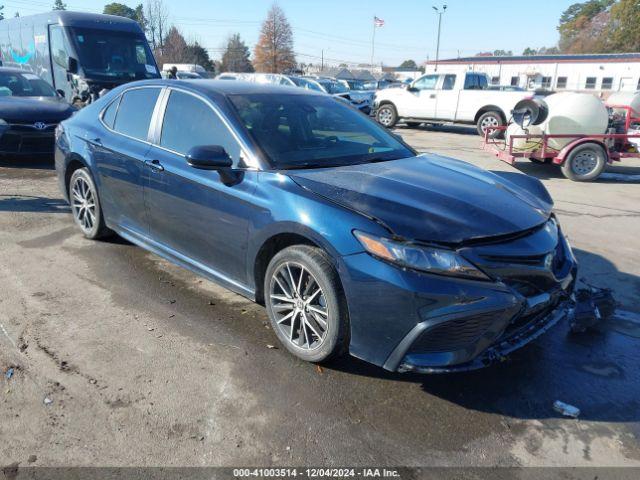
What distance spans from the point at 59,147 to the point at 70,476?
4078mm

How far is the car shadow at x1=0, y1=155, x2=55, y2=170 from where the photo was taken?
9023mm

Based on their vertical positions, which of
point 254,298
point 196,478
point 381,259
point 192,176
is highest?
point 192,176

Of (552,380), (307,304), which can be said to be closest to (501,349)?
(552,380)

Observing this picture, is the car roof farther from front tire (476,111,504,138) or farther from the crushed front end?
front tire (476,111,504,138)

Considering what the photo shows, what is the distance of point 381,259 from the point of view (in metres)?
2.72

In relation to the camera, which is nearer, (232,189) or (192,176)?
(232,189)

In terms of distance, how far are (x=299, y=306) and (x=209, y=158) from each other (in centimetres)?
111

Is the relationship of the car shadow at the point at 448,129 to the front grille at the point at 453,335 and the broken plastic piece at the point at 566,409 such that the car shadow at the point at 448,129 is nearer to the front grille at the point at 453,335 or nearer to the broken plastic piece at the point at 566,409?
the broken plastic piece at the point at 566,409

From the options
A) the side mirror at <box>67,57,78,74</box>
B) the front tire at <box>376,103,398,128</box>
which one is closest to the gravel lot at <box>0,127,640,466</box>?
the side mirror at <box>67,57,78,74</box>

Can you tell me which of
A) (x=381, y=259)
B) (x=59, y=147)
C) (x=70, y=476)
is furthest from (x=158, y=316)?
(x=59, y=147)

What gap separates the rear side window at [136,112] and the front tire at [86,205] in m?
0.72

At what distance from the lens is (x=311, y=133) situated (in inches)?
155

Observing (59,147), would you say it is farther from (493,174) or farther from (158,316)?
(493,174)

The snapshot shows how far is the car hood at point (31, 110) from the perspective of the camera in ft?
27.4
